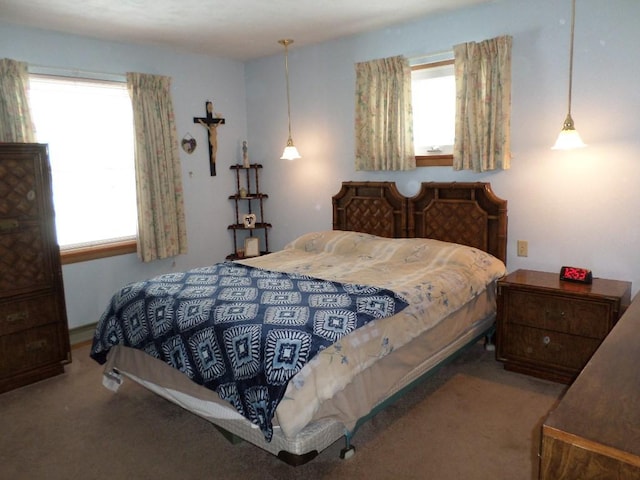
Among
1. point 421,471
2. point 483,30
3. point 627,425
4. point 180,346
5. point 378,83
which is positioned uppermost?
point 483,30

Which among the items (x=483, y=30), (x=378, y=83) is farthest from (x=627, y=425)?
(x=378, y=83)

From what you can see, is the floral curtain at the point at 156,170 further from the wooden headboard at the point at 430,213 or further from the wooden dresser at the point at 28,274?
the wooden headboard at the point at 430,213

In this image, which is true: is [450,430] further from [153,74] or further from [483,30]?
[153,74]

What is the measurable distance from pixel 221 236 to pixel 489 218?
2.71 m

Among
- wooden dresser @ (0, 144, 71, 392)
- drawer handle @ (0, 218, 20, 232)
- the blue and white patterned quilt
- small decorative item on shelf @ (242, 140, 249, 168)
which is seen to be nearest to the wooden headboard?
small decorative item on shelf @ (242, 140, 249, 168)

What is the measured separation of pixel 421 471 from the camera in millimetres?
2275

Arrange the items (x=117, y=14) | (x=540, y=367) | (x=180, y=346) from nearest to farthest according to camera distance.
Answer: (x=180, y=346), (x=540, y=367), (x=117, y=14)

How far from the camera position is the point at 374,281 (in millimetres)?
3033

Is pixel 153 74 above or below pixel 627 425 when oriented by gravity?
above

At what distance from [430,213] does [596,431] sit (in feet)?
A: 9.47

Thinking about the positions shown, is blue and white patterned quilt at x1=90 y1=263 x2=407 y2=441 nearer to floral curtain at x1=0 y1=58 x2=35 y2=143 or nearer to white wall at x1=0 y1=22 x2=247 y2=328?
white wall at x1=0 y1=22 x2=247 y2=328

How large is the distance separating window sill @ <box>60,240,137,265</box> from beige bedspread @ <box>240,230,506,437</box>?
1283 millimetres

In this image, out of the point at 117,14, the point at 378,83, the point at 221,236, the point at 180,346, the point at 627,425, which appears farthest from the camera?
the point at 221,236

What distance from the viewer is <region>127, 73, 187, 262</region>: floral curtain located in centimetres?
425
